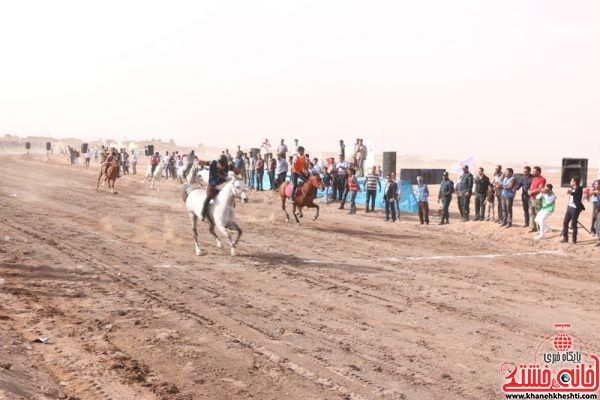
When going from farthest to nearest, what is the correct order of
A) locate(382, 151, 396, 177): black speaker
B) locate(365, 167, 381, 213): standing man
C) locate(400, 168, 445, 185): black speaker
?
1. locate(400, 168, 445, 185): black speaker
2. locate(382, 151, 396, 177): black speaker
3. locate(365, 167, 381, 213): standing man

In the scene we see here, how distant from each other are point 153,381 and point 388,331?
372 centimetres

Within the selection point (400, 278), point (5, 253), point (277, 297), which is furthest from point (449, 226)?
point (5, 253)

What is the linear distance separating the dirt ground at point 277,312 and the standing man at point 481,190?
3.14 metres

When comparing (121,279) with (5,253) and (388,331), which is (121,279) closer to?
(5,253)

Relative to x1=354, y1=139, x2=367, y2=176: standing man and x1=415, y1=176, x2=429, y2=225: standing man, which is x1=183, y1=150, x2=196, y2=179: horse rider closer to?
x1=354, y1=139, x2=367, y2=176: standing man

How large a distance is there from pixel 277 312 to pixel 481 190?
559 inches

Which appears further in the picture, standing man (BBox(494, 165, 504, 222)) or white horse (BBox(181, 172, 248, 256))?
standing man (BBox(494, 165, 504, 222))

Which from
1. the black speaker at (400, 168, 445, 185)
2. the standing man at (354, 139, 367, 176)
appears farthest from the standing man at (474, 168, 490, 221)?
the standing man at (354, 139, 367, 176)

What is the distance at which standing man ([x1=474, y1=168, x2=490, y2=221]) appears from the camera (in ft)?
71.2

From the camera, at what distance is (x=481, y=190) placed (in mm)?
21781

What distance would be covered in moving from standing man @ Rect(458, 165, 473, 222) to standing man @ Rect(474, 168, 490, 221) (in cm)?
42

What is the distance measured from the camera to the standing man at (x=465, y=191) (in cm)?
2231

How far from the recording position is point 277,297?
10766 millimetres

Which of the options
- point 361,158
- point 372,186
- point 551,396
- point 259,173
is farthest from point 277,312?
point 259,173
